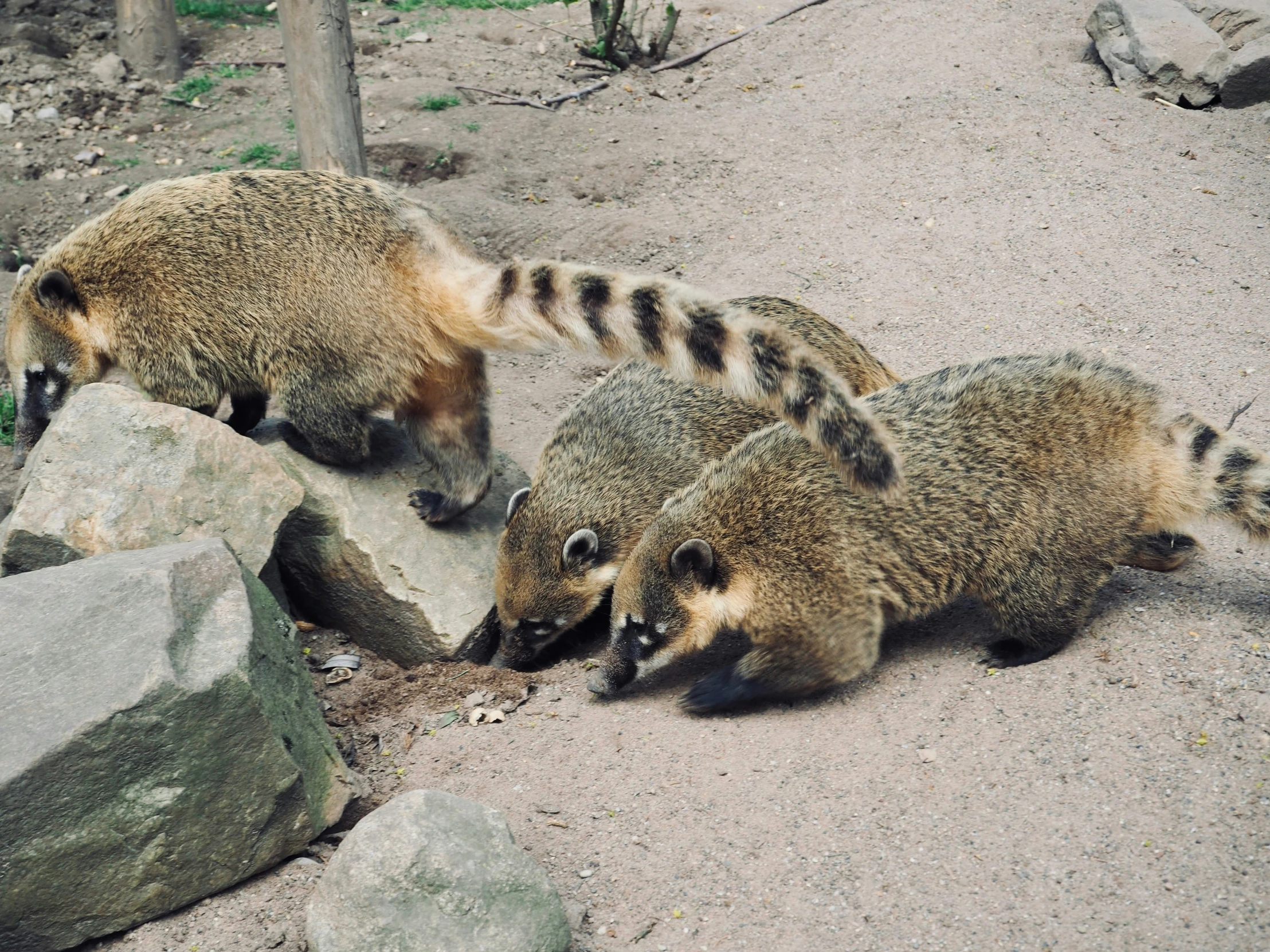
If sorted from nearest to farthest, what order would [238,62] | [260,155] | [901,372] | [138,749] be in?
[138,749], [901,372], [260,155], [238,62]

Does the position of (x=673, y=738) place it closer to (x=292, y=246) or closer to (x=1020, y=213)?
(x=292, y=246)

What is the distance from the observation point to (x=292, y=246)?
4.65 meters

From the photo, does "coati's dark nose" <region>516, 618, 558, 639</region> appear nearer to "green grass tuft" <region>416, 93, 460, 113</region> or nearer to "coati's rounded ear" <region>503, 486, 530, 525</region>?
"coati's rounded ear" <region>503, 486, 530, 525</region>

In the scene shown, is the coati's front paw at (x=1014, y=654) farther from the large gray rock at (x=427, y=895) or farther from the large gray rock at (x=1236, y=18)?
the large gray rock at (x=1236, y=18)

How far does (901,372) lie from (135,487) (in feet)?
13.6

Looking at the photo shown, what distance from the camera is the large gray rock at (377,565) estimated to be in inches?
189

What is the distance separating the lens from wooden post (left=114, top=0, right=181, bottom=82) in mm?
10008

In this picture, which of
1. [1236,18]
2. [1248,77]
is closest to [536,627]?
[1248,77]

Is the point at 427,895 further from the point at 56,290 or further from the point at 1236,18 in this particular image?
the point at 1236,18

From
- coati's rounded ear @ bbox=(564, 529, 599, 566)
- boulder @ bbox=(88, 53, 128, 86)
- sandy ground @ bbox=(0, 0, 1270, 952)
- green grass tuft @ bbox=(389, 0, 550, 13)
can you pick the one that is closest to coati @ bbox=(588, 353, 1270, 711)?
sandy ground @ bbox=(0, 0, 1270, 952)

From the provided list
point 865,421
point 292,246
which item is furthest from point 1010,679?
point 292,246

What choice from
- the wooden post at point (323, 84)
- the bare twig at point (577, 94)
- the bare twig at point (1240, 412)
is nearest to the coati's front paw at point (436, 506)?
the wooden post at point (323, 84)

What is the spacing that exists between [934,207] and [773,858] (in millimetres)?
5761

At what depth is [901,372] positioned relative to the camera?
621 centimetres
